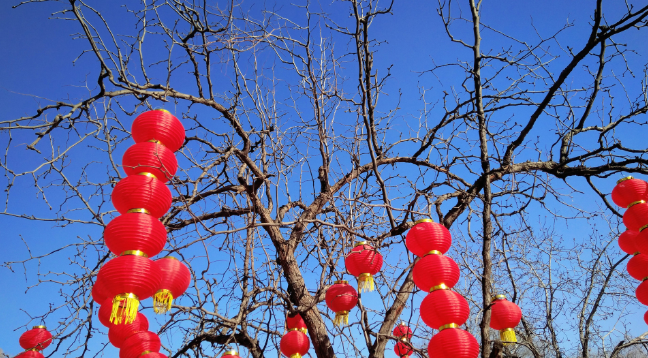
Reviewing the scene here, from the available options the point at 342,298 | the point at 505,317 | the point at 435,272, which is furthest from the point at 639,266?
the point at 342,298

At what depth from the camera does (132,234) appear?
2252mm

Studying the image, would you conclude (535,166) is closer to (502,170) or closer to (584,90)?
(502,170)

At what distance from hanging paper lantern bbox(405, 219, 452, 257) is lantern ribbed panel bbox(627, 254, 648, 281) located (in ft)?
6.91

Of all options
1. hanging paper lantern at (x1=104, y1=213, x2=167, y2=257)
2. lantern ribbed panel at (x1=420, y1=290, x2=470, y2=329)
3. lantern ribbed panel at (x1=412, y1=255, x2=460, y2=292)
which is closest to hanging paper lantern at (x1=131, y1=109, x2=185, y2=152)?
hanging paper lantern at (x1=104, y1=213, x2=167, y2=257)

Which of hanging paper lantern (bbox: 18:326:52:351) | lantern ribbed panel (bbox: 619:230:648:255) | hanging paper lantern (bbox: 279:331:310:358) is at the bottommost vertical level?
hanging paper lantern (bbox: 279:331:310:358)

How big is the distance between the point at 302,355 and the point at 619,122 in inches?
157

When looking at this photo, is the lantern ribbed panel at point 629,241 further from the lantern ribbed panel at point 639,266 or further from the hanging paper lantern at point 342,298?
the hanging paper lantern at point 342,298

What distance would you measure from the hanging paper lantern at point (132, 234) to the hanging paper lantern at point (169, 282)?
373 mm

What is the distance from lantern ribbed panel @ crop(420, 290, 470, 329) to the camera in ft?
8.10

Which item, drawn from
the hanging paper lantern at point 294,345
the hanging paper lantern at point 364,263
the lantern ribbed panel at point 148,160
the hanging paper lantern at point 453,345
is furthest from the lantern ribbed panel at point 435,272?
the lantern ribbed panel at point 148,160

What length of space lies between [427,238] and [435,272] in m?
0.23

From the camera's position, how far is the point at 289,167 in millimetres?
4727

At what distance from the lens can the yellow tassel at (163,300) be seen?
264 cm

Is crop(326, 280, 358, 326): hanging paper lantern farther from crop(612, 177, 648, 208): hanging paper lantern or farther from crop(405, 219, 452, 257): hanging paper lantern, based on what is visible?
crop(612, 177, 648, 208): hanging paper lantern
